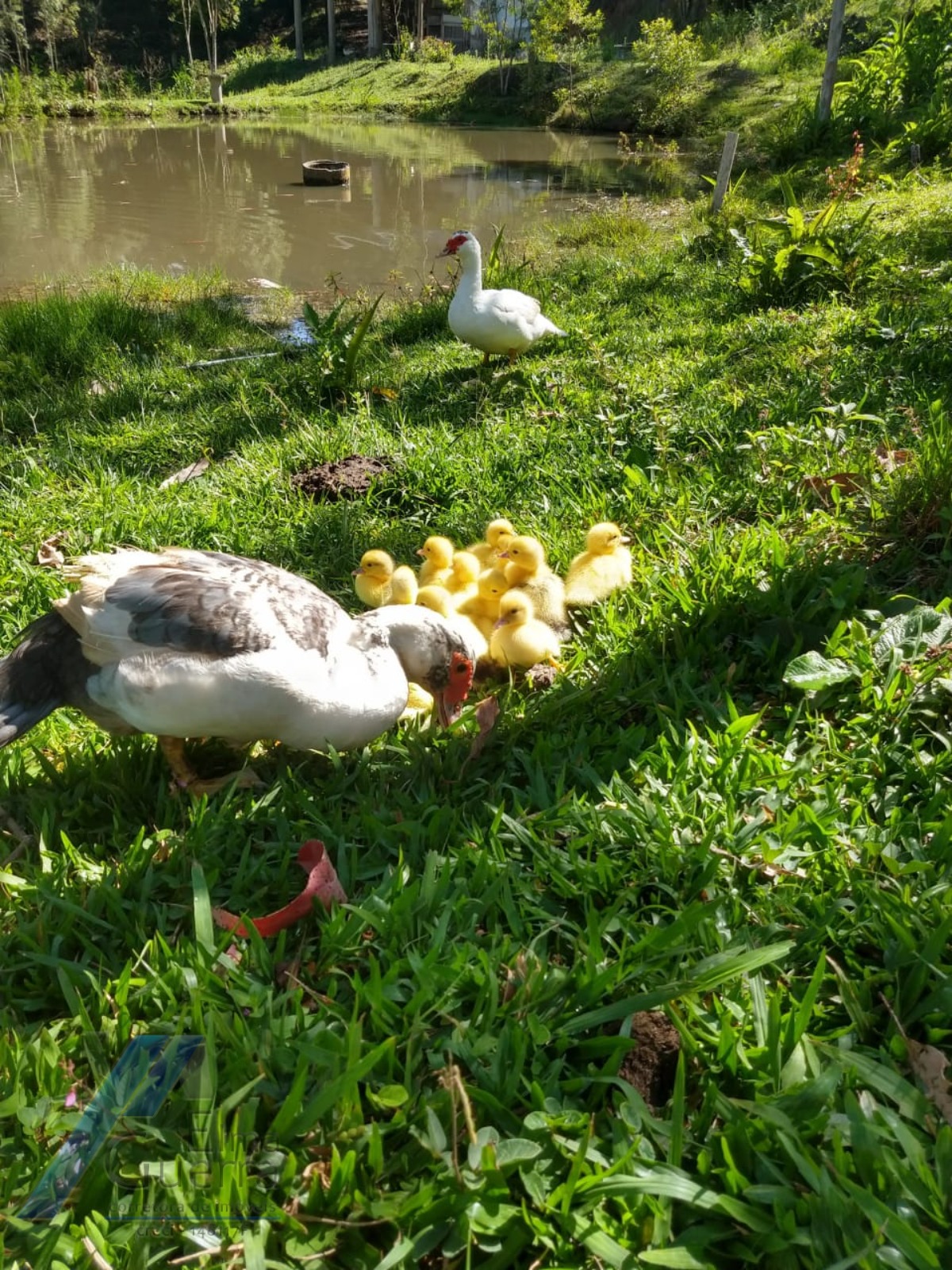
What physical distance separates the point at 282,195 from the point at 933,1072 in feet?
64.7

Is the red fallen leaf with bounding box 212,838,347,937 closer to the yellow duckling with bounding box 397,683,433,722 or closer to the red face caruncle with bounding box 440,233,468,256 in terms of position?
the yellow duckling with bounding box 397,683,433,722

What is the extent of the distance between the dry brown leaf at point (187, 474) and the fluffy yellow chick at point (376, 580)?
5.44ft

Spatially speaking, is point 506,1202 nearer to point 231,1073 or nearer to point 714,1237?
point 714,1237

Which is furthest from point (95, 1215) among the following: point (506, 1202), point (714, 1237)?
point (714, 1237)

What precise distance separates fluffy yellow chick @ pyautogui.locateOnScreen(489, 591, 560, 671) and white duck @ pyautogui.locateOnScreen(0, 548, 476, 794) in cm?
46

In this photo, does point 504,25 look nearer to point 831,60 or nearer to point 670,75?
point 670,75

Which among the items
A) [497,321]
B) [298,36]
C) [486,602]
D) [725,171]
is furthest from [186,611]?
[298,36]

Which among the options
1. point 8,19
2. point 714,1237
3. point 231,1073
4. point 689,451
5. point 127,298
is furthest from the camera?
point 8,19

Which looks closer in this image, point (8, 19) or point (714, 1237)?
point (714, 1237)

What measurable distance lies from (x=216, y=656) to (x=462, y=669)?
0.82 metres

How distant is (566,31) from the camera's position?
105 feet

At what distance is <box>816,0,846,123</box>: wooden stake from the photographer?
44.6 feet

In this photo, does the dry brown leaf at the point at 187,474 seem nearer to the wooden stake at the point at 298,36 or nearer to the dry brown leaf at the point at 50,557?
the dry brown leaf at the point at 50,557

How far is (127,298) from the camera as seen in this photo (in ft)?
29.6
